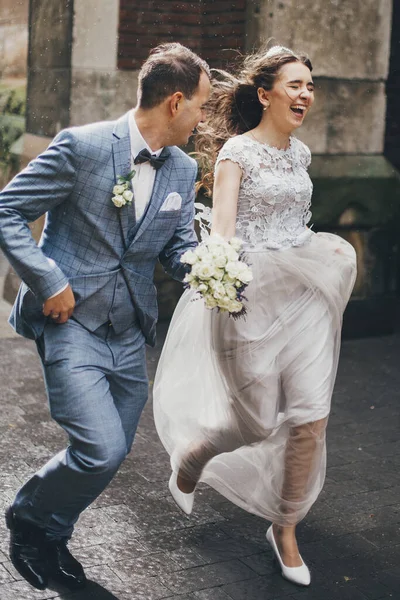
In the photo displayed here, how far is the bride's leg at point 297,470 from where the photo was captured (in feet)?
13.8

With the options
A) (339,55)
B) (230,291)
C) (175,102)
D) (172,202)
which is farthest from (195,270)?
(339,55)

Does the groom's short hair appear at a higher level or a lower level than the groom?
higher

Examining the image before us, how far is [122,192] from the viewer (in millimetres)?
3682

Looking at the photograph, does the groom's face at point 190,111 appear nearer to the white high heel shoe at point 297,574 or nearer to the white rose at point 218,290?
the white rose at point 218,290

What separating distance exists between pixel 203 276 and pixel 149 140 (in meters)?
0.57

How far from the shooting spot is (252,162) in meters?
4.30

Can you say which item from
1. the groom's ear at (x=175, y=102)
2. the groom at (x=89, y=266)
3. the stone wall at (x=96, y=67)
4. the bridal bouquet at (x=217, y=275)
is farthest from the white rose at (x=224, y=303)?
the stone wall at (x=96, y=67)

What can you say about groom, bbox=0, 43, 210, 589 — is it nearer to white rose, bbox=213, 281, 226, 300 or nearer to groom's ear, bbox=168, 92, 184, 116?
groom's ear, bbox=168, 92, 184, 116

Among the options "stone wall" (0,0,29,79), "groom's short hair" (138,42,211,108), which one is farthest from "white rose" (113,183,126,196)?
"stone wall" (0,0,29,79)

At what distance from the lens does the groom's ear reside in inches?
146

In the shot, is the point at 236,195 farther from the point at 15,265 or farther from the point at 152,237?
the point at 15,265

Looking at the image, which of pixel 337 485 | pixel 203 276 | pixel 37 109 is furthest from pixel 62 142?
pixel 37 109

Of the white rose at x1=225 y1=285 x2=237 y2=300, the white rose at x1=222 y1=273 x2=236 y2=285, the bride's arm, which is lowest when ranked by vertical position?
the white rose at x1=225 y1=285 x2=237 y2=300

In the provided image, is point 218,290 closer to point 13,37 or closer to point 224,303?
point 224,303
